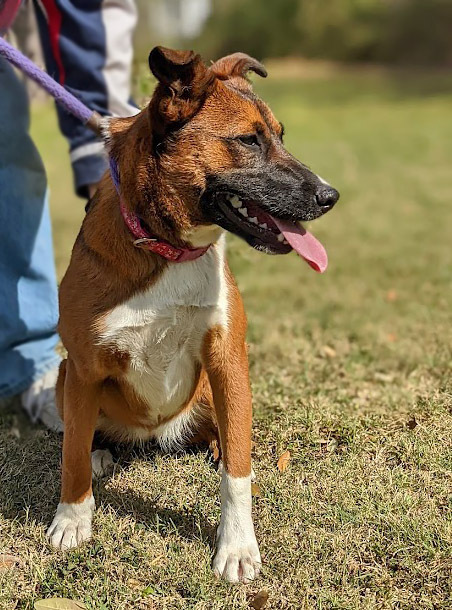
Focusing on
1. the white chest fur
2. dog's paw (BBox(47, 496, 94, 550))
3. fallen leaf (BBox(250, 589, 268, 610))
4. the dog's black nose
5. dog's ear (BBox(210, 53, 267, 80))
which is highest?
dog's ear (BBox(210, 53, 267, 80))

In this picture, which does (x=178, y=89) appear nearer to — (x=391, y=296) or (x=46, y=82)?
(x=46, y=82)

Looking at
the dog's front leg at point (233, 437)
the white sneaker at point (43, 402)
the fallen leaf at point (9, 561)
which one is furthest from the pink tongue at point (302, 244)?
the white sneaker at point (43, 402)

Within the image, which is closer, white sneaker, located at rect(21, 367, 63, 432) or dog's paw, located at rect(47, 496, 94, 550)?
dog's paw, located at rect(47, 496, 94, 550)

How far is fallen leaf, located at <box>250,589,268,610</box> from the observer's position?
2723mm

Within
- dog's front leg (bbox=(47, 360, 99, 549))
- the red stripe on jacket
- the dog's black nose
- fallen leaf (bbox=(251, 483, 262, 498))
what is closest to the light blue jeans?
the red stripe on jacket

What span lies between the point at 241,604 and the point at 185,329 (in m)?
1.01

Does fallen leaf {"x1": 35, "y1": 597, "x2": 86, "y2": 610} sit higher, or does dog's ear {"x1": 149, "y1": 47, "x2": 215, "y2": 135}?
dog's ear {"x1": 149, "y1": 47, "x2": 215, "y2": 135}

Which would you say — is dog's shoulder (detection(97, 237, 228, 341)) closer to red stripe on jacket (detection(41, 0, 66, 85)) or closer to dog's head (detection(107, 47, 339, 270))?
dog's head (detection(107, 47, 339, 270))

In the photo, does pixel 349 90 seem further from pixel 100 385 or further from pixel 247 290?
pixel 100 385

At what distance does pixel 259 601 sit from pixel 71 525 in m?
0.80

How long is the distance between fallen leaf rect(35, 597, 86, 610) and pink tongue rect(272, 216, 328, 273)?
1465mm

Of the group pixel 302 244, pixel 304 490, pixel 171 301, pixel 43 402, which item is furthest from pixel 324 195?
pixel 43 402

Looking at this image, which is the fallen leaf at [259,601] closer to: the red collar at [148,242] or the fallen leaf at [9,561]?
the fallen leaf at [9,561]

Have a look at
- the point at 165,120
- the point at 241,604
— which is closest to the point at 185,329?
the point at 165,120
